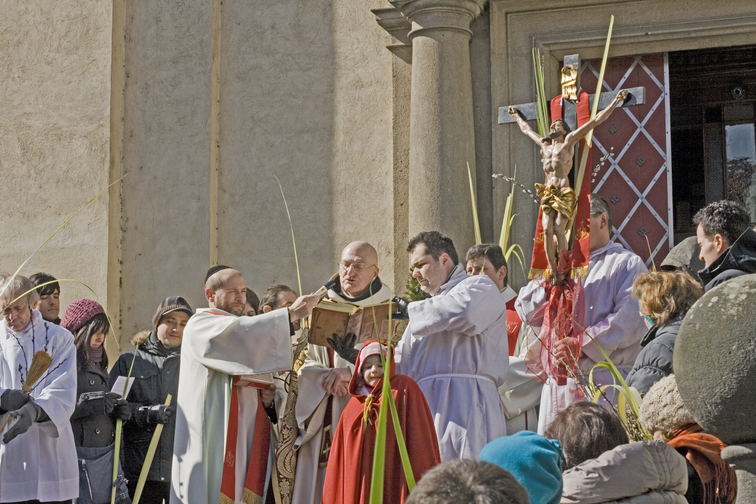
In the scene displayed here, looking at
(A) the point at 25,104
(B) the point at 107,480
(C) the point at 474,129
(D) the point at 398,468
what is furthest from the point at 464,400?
(A) the point at 25,104

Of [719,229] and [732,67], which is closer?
[719,229]

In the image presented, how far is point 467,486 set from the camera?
8.23 feet

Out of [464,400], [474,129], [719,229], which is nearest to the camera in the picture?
[719,229]

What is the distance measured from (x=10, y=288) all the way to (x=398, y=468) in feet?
8.25

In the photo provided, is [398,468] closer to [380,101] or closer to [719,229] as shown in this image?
[719,229]

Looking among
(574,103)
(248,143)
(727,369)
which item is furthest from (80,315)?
(727,369)

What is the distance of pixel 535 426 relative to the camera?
6410 mm

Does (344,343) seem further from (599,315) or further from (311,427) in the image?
(599,315)

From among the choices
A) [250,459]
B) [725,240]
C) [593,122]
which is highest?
[593,122]

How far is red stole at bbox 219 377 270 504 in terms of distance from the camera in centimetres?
627

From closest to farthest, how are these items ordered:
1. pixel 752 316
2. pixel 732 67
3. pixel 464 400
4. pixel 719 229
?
pixel 752 316
pixel 719 229
pixel 464 400
pixel 732 67

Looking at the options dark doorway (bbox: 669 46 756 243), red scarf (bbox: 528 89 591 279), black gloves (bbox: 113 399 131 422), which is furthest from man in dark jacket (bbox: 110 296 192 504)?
dark doorway (bbox: 669 46 756 243)

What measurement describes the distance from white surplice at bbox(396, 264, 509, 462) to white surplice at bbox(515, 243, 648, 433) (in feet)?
0.87

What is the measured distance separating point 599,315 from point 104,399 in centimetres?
291
